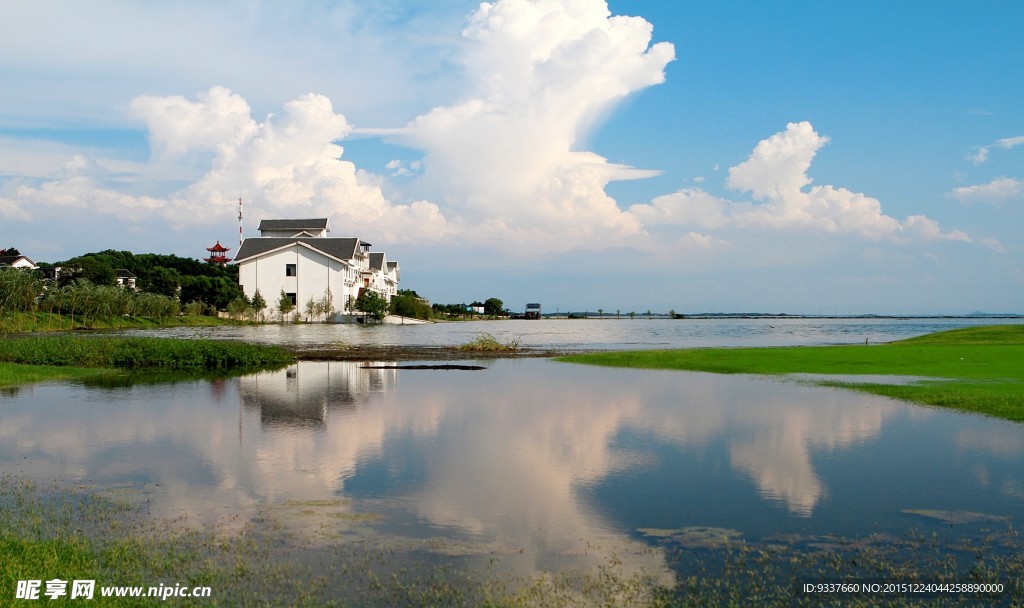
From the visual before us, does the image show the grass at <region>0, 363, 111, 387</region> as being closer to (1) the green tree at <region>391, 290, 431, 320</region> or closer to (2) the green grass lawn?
(2) the green grass lawn

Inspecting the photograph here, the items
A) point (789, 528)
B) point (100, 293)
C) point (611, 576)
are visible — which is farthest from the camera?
point (100, 293)

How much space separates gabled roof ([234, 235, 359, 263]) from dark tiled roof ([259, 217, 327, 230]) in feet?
30.0

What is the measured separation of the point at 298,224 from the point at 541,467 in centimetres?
11770

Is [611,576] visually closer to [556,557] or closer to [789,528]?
[556,557]

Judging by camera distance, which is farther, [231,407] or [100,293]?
[100,293]

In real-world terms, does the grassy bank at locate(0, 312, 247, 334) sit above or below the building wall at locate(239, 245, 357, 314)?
below

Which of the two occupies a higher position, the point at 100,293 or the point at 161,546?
the point at 100,293

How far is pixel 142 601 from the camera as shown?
7.73 metres

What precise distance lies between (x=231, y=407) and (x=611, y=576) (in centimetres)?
1673

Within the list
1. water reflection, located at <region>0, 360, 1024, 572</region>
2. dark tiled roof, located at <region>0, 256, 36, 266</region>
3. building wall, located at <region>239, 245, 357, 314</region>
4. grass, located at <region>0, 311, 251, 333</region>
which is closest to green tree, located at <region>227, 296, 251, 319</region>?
grass, located at <region>0, 311, 251, 333</region>

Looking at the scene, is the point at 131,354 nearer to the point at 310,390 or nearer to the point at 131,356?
the point at 131,356

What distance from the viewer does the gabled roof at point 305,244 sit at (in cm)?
10838

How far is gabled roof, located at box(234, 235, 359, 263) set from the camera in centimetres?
10838

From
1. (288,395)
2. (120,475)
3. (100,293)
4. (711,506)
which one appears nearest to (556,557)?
(711,506)
